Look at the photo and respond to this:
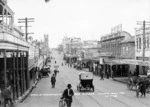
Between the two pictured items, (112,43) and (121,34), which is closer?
(121,34)

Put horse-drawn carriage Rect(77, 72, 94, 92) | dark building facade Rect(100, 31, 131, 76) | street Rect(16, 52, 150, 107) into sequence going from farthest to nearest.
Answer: dark building facade Rect(100, 31, 131, 76) < horse-drawn carriage Rect(77, 72, 94, 92) < street Rect(16, 52, 150, 107)

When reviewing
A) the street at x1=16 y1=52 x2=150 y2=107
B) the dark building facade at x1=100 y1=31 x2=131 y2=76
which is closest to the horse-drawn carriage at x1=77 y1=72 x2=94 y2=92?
the street at x1=16 y1=52 x2=150 y2=107

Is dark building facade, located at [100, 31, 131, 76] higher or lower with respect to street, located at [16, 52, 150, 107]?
higher

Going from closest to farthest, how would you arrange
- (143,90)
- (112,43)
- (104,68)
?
(143,90), (104,68), (112,43)

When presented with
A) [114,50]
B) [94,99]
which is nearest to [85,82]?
[94,99]

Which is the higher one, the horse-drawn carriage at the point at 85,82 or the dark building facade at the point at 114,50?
the dark building facade at the point at 114,50

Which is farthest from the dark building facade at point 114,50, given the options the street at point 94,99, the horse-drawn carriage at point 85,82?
the street at point 94,99

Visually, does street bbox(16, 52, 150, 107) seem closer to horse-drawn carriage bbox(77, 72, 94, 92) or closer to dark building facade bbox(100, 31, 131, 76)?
horse-drawn carriage bbox(77, 72, 94, 92)

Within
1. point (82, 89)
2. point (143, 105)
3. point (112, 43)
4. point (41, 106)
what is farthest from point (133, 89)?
point (112, 43)

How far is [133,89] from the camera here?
29.7 m

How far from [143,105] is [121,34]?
149ft

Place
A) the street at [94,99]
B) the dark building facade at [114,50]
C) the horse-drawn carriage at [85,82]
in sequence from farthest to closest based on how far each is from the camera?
the dark building facade at [114,50]
the horse-drawn carriage at [85,82]
the street at [94,99]

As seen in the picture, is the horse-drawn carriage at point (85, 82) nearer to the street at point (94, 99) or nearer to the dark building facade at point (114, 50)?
the street at point (94, 99)

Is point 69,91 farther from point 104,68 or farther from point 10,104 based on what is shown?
point 104,68
